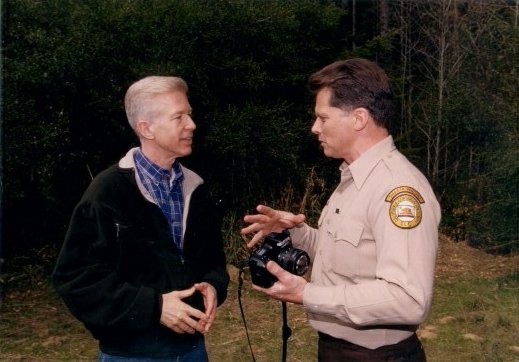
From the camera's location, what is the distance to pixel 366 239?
7.41 ft

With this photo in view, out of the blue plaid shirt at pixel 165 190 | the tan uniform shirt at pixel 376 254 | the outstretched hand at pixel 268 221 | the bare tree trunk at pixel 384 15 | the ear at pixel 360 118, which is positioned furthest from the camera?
the bare tree trunk at pixel 384 15

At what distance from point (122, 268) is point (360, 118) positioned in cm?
111

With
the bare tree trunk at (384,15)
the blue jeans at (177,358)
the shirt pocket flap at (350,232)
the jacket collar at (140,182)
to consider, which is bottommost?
the blue jeans at (177,358)

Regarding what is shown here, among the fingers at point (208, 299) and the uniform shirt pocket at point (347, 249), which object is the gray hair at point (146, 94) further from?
the uniform shirt pocket at point (347, 249)

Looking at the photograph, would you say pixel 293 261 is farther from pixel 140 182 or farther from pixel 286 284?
pixel 140 182

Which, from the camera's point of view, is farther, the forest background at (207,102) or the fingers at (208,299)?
the forest background at (207,102)

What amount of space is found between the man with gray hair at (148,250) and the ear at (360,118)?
0.78 metres

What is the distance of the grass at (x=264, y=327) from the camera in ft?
18.7

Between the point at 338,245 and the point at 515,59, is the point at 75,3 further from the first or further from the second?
the point at 338,245

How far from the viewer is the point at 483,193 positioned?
10.2 meters

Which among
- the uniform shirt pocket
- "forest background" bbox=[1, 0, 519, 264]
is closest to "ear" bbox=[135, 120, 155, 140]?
the uniform shirt pocket

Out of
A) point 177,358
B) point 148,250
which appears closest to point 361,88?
point 148,250

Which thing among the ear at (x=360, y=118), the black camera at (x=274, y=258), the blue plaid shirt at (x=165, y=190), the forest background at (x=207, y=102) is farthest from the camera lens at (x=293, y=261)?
the forest background at (x=207, y=102)

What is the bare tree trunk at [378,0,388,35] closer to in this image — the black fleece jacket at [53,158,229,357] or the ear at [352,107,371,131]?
the ear at [352,107,371,131]
